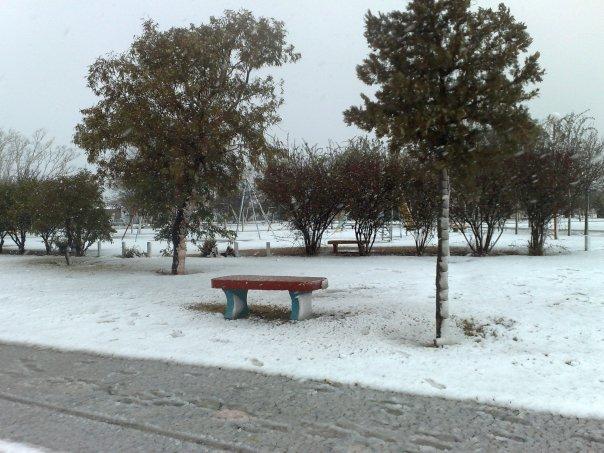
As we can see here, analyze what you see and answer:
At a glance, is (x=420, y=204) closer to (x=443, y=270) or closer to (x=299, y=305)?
(x=299, y=305)

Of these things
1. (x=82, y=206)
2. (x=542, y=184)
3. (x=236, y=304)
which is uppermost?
(x=542, y=184)

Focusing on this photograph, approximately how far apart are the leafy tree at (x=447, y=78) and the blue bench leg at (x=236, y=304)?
10.0 feet

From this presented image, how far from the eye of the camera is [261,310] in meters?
8.57

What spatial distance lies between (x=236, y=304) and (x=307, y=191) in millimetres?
10095

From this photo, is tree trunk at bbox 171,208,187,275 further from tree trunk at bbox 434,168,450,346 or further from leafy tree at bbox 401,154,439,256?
Result: tree trunk at bbox 434,168,450,346

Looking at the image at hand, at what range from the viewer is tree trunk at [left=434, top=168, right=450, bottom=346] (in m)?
6.19

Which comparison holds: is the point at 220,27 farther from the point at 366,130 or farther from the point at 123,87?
the point at 366,130

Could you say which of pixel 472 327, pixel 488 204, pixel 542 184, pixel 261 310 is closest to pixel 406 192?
pixel 488 204

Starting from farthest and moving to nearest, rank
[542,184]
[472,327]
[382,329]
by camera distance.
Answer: [542,184] < [382,329] < [472,327]

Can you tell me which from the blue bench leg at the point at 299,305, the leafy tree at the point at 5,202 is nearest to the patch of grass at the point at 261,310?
the blue bench leg at the point at 299,305

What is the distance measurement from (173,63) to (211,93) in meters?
1.08

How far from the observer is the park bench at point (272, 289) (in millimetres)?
7426

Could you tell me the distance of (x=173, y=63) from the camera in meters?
12.8

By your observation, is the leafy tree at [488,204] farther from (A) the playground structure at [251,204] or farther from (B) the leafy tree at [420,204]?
(A) the playground structure at [251,204]
